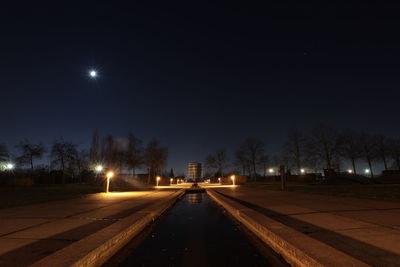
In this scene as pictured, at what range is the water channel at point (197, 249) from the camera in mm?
4949

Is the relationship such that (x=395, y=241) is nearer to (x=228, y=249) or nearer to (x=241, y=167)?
(x=228, y=249)

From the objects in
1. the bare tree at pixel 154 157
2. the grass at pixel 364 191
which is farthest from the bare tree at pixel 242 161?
the grass at pixel 364 191

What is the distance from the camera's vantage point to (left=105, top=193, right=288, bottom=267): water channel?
4.95m

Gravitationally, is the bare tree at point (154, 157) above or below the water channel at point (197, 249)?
above

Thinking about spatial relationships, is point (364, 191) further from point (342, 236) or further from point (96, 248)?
point (96, 248)

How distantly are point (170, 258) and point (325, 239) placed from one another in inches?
141

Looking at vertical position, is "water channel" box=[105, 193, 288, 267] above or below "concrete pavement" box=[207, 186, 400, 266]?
below

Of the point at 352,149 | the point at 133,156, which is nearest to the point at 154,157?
the point at 133,156

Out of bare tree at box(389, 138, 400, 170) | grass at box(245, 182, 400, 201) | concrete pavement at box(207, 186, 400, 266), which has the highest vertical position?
bare tree at box(389, 138, 400, 170)

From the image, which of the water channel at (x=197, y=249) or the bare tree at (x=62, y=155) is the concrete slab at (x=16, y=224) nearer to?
the water channel at (x=197, y=249)

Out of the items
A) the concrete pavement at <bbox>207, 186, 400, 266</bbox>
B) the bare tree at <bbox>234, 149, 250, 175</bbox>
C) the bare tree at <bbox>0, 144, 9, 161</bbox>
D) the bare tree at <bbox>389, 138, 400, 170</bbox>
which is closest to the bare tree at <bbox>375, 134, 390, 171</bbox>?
the bare tree at <bbox>389, 138, 400, 170</bbox>

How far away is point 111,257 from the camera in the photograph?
521 centimetres

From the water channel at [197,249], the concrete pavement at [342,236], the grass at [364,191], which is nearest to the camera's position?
the concrete pavement at [342,236]

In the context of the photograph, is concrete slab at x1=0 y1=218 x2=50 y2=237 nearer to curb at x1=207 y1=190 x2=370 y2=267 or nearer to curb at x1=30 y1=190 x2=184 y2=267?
curb at x1=30 y1=190 x2=184 y2=267
